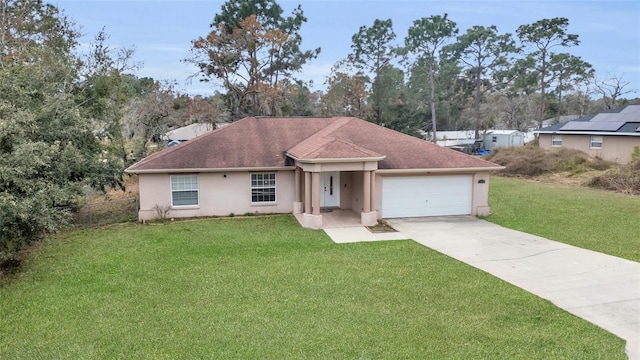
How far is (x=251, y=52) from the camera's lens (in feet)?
118

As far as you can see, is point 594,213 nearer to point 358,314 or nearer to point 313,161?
point 313,161

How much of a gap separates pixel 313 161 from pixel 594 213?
39.1 feet

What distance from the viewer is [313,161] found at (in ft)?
48.1

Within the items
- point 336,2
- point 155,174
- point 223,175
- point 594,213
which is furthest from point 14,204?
point 594,213

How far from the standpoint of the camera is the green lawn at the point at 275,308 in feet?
21.9

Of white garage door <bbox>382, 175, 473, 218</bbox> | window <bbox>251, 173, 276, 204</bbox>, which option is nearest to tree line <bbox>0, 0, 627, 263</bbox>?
window <bbox>251, 173, 276, 204</bbox>

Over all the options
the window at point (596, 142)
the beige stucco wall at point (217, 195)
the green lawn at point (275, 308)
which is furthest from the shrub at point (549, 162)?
the green lawn at point (275, 308)

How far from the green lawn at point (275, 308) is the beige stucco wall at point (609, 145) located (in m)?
25.8

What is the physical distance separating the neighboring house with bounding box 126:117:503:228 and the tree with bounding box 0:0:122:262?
8.02 ft

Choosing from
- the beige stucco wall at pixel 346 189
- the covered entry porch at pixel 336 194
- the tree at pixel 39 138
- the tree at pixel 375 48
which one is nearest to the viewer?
the tree at pixel 39 138

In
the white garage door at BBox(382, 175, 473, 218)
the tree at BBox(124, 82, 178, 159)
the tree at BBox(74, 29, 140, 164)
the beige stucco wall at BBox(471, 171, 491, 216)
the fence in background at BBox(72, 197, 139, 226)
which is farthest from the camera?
the tree at BBox(124, 82, 178, 159)

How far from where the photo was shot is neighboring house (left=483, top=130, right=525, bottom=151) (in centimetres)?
4729

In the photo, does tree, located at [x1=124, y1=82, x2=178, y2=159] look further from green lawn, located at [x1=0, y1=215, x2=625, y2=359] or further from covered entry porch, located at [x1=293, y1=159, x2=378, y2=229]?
green lawn, located at [x1=0, y1=215, x2=625, y2=359]

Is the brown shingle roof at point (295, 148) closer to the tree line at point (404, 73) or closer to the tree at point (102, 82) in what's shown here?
the tree at point (102, 82)
